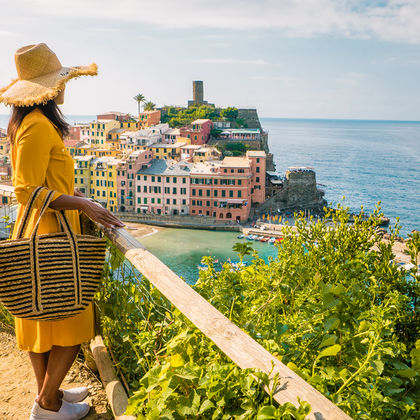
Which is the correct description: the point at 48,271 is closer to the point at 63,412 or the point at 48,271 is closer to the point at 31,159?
the point at 31,159

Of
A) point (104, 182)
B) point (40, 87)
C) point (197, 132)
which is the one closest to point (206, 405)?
point (40, 87)

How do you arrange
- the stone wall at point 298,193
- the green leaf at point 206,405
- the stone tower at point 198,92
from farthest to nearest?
the stone tower at point 198,92 → the stone wall at point 298,193 → the green leaf at point 206,405

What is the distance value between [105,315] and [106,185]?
127 ft

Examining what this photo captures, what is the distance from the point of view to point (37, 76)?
1.93 m

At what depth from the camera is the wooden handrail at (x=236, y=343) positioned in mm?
907

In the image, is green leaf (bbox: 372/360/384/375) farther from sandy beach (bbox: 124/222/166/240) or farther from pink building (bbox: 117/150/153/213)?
pink building (bbox: 117/150/153/213)

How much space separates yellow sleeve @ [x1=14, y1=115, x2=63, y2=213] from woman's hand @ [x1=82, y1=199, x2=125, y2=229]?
0.38 ft

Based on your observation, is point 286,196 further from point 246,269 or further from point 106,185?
point 246,269

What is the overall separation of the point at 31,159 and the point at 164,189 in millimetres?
37290

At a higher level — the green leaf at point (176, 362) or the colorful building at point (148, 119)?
the colorful building at point (148, 119)

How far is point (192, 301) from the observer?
4.32ft

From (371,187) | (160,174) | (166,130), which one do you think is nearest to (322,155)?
(371,187)

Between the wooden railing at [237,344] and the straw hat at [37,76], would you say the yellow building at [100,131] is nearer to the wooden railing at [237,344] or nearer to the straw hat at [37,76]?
the straw hat at [37,76]

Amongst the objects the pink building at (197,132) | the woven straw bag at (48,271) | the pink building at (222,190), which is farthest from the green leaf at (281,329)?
the pink building at (197,132)
